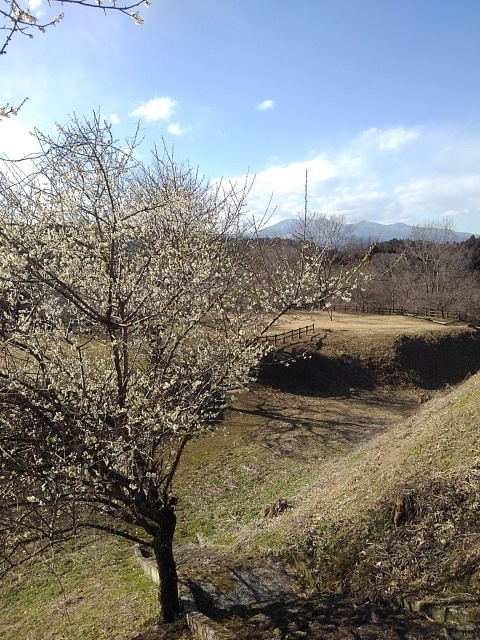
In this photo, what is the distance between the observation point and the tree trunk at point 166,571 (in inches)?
233

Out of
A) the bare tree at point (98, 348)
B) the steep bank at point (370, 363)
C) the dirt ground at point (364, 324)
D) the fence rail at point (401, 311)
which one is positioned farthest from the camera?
the fence rail at point (401, 311)

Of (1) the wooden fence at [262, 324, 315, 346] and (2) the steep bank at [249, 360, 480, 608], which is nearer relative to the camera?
(2) the steep bank at [249, 360, 480, 608]

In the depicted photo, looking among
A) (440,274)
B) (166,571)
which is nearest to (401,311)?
(440,274)

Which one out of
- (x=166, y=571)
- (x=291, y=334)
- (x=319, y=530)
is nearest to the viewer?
(x=166, y=571)

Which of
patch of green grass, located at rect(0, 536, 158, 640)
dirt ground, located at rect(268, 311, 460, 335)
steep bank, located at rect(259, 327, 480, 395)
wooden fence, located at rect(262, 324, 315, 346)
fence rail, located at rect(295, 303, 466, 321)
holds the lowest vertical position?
patch of green grass, located at rect(0, 536, 158, 640)

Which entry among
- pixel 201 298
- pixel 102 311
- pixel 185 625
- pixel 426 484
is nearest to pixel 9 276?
pixel 102 311

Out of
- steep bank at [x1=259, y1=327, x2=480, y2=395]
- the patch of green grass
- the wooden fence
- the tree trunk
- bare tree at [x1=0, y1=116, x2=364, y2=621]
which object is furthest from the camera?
the wooden fence

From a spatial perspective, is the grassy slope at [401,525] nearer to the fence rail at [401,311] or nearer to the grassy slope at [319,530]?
the grassy slope at [319,530]

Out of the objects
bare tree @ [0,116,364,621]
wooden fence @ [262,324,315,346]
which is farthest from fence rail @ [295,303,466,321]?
bare tree @ [0,116,364,621]

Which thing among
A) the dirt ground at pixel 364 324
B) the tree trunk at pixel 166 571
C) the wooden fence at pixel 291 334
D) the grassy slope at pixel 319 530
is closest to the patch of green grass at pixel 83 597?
the grassy slope at pixel 319 530

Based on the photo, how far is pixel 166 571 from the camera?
5961 millimetres

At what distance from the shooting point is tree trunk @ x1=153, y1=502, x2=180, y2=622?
233 inches

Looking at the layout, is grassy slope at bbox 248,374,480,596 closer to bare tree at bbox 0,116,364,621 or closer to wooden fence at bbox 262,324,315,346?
bare tree at bbox 0,116,364,621

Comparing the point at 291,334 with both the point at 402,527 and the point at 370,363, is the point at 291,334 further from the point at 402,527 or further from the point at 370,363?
the point at 402,527
